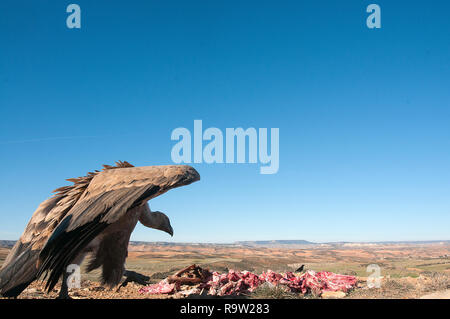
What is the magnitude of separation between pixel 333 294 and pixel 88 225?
609 cm

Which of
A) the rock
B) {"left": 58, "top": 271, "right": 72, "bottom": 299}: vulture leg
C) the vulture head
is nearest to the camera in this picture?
{"left": 58, "top": 271, "right": 72, "bottom": 299}: vulture leg

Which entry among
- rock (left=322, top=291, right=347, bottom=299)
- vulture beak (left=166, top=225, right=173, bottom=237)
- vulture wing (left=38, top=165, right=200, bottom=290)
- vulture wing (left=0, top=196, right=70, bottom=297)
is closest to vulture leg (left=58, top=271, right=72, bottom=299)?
vulture wing (left=38, top=165, right=200, bottom=290)

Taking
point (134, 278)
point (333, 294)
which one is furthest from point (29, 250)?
point (333, 294)

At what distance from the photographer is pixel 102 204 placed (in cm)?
619

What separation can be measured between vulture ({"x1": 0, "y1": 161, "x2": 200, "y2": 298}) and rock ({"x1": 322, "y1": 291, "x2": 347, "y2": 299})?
173 inches

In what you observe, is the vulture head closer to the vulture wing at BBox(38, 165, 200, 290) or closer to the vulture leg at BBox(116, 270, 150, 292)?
the vulture leg at BBox(116, 270, 150, 292)

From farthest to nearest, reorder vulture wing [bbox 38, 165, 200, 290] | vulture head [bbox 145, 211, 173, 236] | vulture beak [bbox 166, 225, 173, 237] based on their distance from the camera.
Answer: vulture beak [bbox 166, 225, 173, 237], vulture head [bbox 145, 211, 173, 236], vulture wing [bbox 38, 165, 200, 290]

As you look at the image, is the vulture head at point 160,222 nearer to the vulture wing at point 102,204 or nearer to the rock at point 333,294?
the vulture wing at point 102,204

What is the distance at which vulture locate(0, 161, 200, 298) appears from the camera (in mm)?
5875

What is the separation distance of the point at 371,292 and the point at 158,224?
19.9 feet

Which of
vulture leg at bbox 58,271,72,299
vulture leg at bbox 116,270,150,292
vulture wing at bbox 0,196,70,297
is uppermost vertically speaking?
vulture wing at bbox 0,196,70,297
